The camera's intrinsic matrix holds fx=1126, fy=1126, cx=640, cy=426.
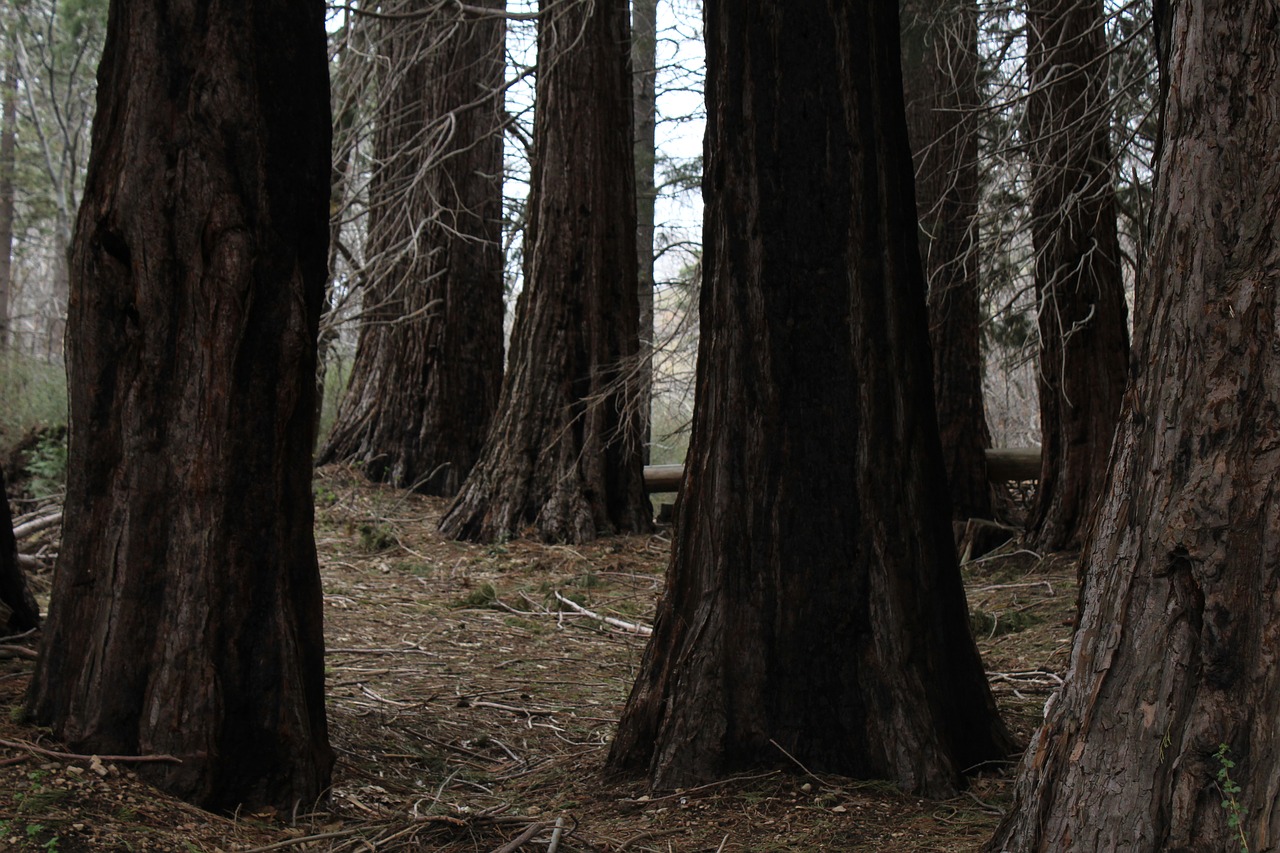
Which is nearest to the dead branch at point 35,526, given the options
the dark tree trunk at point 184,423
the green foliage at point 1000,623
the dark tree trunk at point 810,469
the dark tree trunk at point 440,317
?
the dark tree trunk at point 184,423

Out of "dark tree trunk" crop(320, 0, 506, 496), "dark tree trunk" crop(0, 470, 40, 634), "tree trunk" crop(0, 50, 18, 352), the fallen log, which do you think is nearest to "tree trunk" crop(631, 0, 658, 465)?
"dark tree trunk" crop(320, 0, 506, 496)

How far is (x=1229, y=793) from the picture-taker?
234cm

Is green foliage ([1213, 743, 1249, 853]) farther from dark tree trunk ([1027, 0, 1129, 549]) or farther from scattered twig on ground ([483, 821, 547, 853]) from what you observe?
dark tree trunk ([1027, 0, 1129, 549])

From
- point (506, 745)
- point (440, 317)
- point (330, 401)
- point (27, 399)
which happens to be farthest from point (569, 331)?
point (27, 399)

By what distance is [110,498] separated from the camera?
335 cm

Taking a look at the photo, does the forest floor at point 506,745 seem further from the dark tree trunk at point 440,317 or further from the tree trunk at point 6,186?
the tree trunk at point 6,186

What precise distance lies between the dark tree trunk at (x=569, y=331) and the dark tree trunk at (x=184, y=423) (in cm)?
566

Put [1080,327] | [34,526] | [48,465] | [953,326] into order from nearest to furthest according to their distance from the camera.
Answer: [34,526], [1080,327], [953,326], [48,465]

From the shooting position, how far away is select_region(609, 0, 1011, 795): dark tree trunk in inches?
147

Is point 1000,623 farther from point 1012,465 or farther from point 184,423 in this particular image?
point 184,423

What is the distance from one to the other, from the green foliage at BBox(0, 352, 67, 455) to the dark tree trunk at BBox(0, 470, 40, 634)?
7.85 meters

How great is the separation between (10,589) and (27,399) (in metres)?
9.13

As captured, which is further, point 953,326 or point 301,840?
point 953,326

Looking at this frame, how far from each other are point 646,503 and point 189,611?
6.49m
